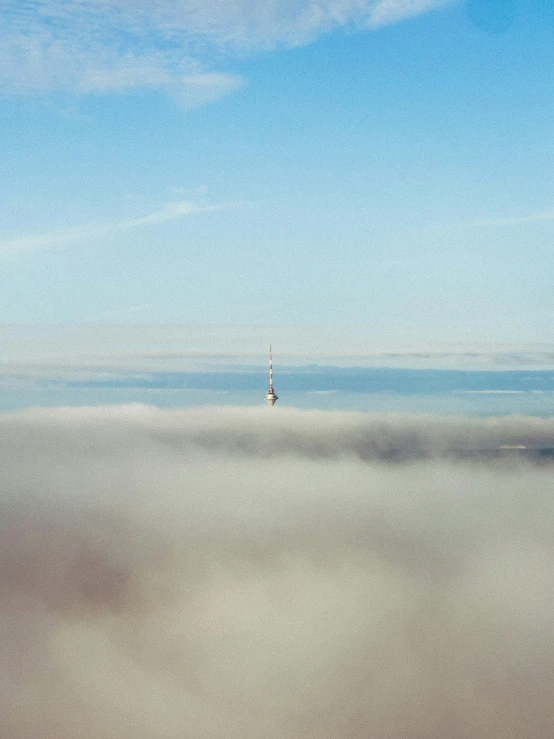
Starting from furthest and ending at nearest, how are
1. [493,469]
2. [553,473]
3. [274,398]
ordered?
1. [493,469]
2. [553,473]
3. [274,398]

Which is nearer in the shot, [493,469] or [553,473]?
[553,473]

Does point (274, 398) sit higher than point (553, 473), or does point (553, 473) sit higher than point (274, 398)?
point (274, 398)

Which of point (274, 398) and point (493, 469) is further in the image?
point (493, 469)

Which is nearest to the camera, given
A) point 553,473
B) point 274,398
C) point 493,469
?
point 274,398

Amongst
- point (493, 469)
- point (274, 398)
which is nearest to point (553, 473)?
point (493, 469)

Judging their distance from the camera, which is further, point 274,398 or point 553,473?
point 553,473

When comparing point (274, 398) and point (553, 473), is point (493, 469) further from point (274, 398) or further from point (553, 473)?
point (274, 398)

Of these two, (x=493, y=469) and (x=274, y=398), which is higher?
(x=274, y=398)
